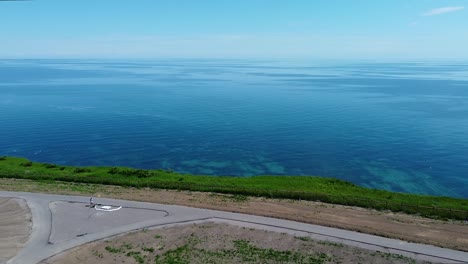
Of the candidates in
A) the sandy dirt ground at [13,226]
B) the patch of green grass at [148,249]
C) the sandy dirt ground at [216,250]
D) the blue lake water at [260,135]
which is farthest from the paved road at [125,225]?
the blue lake water at [260,135]

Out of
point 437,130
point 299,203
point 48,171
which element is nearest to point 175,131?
point 48,171

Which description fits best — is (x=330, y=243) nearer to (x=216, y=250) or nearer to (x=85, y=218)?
(x=216, y=250)

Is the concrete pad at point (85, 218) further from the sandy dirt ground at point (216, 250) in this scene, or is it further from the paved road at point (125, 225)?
the sandy dirt ground at point (216, 250)

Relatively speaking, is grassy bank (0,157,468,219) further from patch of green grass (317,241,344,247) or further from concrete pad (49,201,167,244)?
patch of green grass (317,241,344,247)

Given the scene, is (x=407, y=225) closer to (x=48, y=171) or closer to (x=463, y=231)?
(x=463, y=231)

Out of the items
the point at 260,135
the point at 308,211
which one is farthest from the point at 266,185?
the point at 260,135

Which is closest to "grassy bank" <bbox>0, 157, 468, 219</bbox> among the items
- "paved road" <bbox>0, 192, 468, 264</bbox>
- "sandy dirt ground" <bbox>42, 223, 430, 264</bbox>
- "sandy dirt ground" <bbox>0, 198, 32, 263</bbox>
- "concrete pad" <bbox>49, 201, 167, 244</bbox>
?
"paved road" <bbox>0, 192, 468, 264</bbox>
